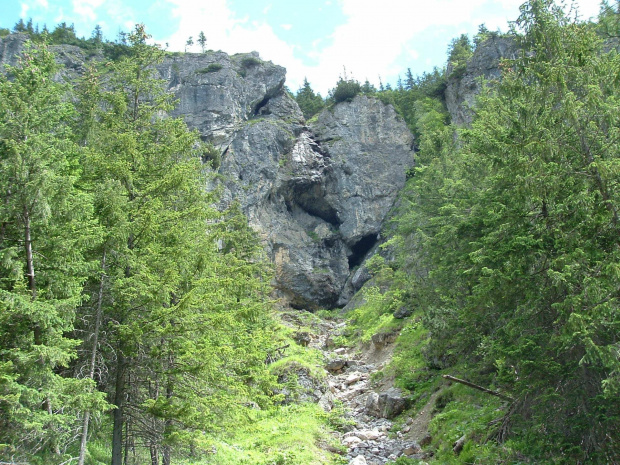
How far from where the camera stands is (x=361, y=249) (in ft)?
149

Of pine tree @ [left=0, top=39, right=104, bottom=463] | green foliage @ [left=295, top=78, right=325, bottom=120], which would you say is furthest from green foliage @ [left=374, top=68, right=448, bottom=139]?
pine tree @ [left=0, top=39, right=104, bottom=463]

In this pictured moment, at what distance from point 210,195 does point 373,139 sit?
123 feet

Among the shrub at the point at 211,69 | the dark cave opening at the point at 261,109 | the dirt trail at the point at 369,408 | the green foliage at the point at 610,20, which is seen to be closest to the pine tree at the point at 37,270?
the dirt trail at the point at 369,408

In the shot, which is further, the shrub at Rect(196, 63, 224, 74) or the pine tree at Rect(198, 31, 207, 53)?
the pine tree at Rect(198, 31, 207, 53)

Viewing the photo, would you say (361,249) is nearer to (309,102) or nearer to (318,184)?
(318,184)

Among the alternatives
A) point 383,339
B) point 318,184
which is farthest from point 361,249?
point 383,339

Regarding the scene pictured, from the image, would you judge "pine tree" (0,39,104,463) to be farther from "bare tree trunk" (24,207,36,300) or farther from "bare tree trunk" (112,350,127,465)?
"bare tree trunk" (112,350,127,465)

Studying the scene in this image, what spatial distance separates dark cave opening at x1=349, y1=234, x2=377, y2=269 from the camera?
44938 millimetres

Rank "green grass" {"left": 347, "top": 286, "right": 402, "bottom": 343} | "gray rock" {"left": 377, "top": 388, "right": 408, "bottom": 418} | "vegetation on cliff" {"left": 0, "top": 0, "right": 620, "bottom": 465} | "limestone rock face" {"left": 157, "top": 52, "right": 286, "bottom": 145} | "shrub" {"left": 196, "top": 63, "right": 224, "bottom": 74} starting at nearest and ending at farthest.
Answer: "vegetation on cliff" {"left": 0, "top": 0, "right": 620, "bottom": 465}, "gray rock" {"left": 377, "top": 388, "right": 408, "bottom": 418}, "green grass" {"left": 347, "top": 286, "right": 402, "bottom": 343}, "limestone rock face" {"left": 157, "top": 52, "right": 286, "bottom": 145}, "shrub" {"left": 196, "top": 63, "right": 224, "bottom": 74}

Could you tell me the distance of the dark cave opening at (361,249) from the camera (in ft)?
147

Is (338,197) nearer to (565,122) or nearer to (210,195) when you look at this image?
(210,195)

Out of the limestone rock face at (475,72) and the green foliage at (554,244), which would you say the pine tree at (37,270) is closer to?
the green foliage at (554,244)

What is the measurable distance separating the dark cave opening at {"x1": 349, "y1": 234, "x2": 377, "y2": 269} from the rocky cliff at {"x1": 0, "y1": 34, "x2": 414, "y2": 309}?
108mm

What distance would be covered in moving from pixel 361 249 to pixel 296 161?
11666 mm
